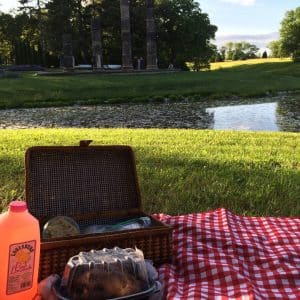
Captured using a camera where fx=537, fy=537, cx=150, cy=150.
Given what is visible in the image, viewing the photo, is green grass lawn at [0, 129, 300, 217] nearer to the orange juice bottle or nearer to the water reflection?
the orange juice bottle

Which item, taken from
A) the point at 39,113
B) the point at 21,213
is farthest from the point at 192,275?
the point at 39,113

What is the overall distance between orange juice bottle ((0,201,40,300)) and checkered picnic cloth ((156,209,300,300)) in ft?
2.60

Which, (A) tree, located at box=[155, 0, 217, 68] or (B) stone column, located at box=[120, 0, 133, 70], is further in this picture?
(A) tree, located at box=[155, 0, 217, 68]

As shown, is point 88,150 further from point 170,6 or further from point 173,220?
point 170,6

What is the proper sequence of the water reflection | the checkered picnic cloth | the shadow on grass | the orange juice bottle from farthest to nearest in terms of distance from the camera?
the water reflection → the shadow on grass → the checkered picnic cloth → the orange juice bottle

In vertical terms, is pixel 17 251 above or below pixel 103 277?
above

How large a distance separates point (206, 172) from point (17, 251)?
4771 mm

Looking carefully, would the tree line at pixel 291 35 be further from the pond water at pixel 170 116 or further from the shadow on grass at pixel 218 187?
the shadow on grass at pixel 218 187

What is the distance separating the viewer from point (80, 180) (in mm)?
3643

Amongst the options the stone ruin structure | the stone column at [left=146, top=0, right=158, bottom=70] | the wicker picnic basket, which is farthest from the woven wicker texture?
the stone column at [left=146, top=0, right=158, bottom=70]

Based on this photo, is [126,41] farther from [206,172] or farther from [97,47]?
[206,172]

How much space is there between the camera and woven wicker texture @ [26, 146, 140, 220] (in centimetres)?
351

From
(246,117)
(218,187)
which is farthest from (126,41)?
(218,187)

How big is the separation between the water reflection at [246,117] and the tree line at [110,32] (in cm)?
3365
